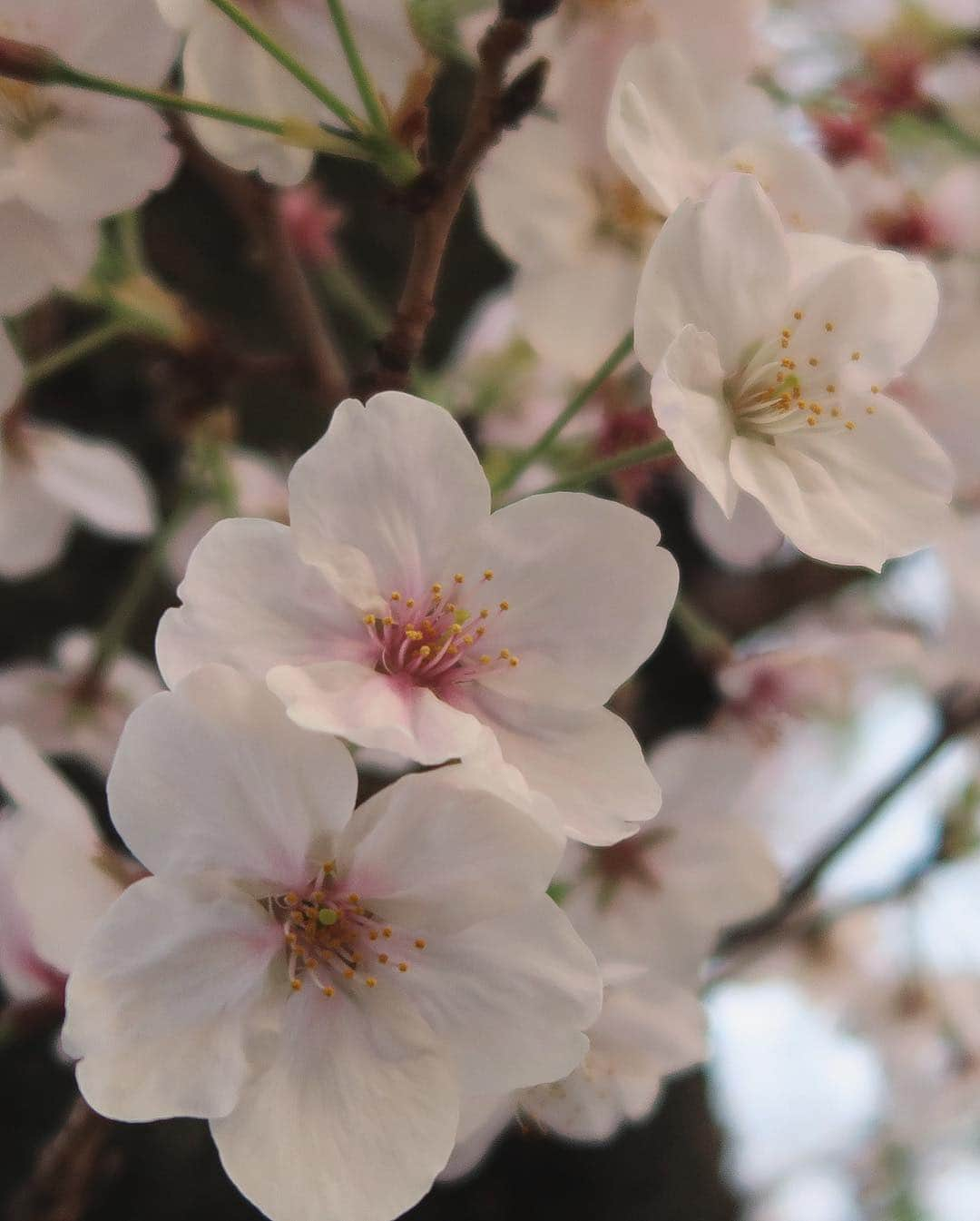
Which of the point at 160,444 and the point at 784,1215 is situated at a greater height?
the point at 160,444

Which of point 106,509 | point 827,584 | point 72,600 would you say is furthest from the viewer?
point 827,584

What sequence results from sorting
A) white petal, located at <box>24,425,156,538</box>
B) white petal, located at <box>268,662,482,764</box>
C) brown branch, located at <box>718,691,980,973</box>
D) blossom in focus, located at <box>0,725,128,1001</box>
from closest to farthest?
white petal, located at <box>268,662,482,764</box> < blossom in focus, located at <box>0,725,128,1001</box> < white petal, located at <box>24,425,156,538</box> < brown branch, located at <box>718,691,980,973</box>

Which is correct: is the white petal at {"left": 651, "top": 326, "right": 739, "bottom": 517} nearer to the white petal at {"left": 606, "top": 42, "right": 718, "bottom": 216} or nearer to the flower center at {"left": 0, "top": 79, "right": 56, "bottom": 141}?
the white petal at {"left": 606, "top": 42, "right": 718, "bottom": 216}

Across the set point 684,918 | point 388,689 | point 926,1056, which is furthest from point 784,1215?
point 388,689

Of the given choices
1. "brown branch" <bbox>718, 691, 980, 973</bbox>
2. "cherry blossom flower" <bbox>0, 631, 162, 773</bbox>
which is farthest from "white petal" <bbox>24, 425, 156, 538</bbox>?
"brown branch" <bbox>718, 691, 980, 973</bbox>

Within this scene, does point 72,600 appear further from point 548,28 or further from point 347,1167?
point 347,1167

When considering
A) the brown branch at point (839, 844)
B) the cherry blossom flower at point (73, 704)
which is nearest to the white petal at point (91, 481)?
the cherry blossom flower at point (73, 704)

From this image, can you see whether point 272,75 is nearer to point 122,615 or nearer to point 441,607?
point 441,607
